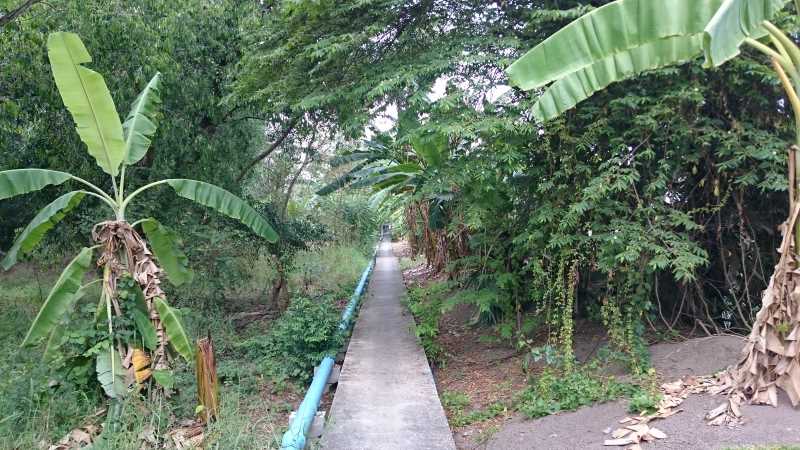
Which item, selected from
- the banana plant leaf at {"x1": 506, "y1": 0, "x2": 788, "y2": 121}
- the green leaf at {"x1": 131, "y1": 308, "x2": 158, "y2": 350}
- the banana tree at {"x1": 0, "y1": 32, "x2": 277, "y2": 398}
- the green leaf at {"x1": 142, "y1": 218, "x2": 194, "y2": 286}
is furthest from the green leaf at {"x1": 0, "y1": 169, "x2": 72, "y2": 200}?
the banana plant leaf at {"x1": 506, "y1": 0, "x2": 788, "y2": 121}

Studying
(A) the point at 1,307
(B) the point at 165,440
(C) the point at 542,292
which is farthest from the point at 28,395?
(A) the point at 1,307

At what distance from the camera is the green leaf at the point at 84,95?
538cm

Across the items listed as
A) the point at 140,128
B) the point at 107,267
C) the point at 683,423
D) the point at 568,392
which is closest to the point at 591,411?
the point at 568,392

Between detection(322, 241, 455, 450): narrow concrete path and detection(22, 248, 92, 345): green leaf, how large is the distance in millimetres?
2785

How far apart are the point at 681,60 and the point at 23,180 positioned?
668cm

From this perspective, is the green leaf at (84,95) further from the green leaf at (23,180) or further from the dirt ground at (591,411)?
the dirt ground at (591,411)

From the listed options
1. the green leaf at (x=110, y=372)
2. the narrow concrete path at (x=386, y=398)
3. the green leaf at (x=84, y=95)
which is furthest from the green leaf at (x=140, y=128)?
the narrow concrete path at (x=386, y=398)

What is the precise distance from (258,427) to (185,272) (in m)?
2.87

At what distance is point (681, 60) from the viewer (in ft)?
14.6

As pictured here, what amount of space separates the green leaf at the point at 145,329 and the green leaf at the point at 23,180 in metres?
1.80

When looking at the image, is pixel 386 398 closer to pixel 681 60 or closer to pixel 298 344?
pixel 298 344

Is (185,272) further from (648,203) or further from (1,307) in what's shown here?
(1,307)

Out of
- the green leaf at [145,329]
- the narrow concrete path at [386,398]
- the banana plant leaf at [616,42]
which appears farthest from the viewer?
the green leaf at [145,329]

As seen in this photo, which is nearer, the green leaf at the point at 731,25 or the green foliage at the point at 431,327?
the green leaf at the point at 731,25
